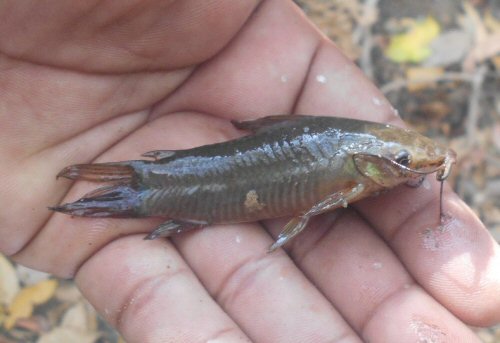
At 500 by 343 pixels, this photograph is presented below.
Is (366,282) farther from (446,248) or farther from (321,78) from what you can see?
(321,78)

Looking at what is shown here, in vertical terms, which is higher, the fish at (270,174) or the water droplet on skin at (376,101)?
the water droplet on skin at (376,101)

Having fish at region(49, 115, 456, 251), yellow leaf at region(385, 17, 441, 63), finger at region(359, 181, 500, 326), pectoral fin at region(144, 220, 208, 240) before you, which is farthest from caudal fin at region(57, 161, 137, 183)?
yellow leaf at region(385, 17, 441, 63)

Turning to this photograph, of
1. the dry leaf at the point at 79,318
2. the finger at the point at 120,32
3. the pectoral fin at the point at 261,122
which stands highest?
the finger at the point at 120,32

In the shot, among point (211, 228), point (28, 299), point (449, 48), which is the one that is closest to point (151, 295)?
point (211, 228)

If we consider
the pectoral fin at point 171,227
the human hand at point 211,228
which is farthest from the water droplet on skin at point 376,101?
the pectoral fin at point 171,227

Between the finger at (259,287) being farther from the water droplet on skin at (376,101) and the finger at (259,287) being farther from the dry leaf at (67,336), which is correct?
the dry leaf at (67,336)

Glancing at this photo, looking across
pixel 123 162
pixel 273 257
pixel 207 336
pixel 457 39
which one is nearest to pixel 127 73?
pixel 123 162
